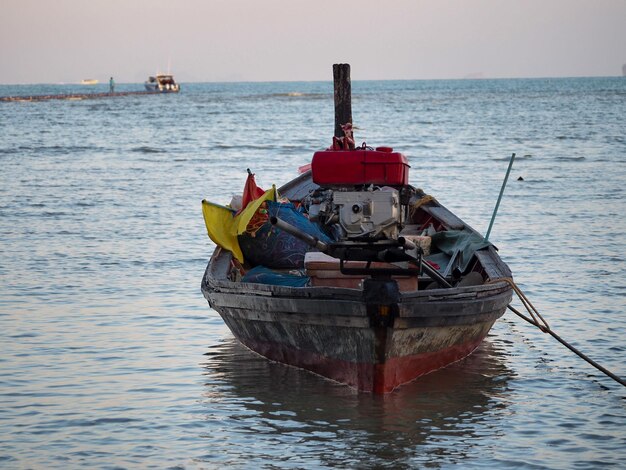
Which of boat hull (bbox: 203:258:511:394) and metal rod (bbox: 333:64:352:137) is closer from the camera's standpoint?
boat hull (bbox: 203:258:511:394)

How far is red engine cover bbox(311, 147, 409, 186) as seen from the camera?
9.55 m

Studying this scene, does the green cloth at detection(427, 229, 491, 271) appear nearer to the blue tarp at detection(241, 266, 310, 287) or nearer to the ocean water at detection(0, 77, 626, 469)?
the ocean water at detection(0, 77, 626, 469)

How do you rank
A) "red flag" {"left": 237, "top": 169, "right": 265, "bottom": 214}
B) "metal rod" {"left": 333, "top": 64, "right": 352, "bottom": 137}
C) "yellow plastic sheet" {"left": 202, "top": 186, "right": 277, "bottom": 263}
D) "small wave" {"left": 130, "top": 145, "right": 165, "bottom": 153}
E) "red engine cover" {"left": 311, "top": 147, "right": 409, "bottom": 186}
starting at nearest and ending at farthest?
"red engine cover" {"left": 311, "top": 147, "right": 409, "bottom": 186}
"yellow plastic sheet" {"left": 202, "top": 186, "right": 277, "bottom": 263}
"red flag" {"left": 237, "top": 169, "right": 265, "bottom": 214}
"metal rod" {"left": 333, "top": 64, "right": 352, "bottom": 137}
"small wave" {"left": 130, "top": 145, "right": 165, "bottom": 153}

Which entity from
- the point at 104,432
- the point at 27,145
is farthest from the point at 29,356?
the point at 27,145

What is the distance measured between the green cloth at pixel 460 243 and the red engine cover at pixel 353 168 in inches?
126

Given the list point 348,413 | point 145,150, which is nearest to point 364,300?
point 348,413

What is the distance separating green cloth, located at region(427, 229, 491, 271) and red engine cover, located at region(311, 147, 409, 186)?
3197 millimetres

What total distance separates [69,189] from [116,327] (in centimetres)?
1673

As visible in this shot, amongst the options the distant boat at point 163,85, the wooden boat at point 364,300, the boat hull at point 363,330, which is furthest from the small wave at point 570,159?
the distant boat at point 163,85

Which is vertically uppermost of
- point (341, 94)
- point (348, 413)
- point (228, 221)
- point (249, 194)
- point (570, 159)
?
point (341, 94)

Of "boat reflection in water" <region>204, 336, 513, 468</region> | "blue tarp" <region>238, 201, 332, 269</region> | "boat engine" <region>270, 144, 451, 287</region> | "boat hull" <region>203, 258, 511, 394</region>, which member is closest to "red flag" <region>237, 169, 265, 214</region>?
"blue tarp" <region>238, 201, 332, 269</region>

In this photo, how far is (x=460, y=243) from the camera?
1303cm

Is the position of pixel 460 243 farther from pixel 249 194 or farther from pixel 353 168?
pixel 353 168

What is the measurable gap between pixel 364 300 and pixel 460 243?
4025 millimetres
